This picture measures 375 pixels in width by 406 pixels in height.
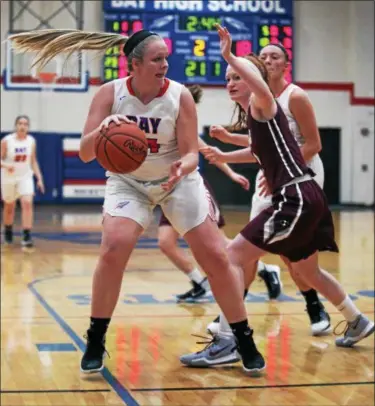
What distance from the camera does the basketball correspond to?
150 inches

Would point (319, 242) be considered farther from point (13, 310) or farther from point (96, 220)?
point (96, 220)

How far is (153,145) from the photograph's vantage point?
4441 mm

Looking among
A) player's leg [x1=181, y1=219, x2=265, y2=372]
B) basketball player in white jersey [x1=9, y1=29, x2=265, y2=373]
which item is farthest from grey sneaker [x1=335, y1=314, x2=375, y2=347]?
basketball player in white jersey [x1=9, y1=29, x2=265, y2=373]

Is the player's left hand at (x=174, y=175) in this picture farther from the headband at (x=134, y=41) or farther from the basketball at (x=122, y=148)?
the headband at (x=134, y=41)

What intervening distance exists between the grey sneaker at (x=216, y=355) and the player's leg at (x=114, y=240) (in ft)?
1.98

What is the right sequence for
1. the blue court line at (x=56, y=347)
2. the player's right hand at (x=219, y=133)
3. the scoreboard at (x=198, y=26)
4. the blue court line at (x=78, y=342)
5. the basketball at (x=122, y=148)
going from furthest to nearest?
the scoreboard at (x=198, y=26) → the blue court line at (x=56, y=347) → the player's right hand at (x=219, y=133) → the blue court line at (x=78, y=342) → the basketball at (x=122, y=148)

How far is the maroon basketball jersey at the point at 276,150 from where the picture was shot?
4.89 meters

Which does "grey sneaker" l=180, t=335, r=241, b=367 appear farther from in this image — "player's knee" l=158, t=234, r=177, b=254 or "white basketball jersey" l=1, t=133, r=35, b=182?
"white basketball jersey" l=1, t=133, r=35, b=182

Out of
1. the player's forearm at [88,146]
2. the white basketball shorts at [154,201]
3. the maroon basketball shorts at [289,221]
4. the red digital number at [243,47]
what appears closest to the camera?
the player's forearm at [88,146]

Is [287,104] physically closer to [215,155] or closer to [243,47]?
[215,155]

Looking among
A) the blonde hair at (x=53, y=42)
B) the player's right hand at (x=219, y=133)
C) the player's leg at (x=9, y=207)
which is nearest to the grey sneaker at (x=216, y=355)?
the player's right hand at (x=219, y=133)

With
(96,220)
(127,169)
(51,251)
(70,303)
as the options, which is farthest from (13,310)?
(96,220)

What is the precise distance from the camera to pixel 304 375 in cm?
502

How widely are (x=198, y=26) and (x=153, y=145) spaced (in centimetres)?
1387
